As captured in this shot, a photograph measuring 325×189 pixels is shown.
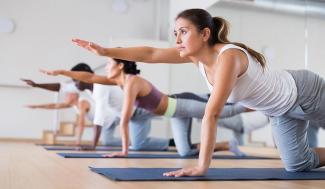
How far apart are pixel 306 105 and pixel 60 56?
5.69 m

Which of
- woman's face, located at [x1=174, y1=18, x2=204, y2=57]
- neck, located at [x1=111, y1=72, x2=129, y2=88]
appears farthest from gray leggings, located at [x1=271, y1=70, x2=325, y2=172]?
neck, located at [x1=111, y1=72, x2=129, y2=88]

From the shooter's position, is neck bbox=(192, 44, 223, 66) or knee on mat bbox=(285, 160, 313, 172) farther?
knee on mat bbox=(285, 160, 313, 172)

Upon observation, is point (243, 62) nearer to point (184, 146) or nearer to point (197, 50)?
point (197, 50)

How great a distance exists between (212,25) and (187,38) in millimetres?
145

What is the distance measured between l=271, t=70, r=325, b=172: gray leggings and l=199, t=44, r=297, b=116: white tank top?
0.15ft

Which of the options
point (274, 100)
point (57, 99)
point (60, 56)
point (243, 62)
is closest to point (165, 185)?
point (243, 62)

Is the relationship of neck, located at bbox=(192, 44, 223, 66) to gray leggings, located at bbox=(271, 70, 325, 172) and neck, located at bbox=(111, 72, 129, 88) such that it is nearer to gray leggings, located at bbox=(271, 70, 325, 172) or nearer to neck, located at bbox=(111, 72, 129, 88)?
gray leggings, located at bbox=(271, 70, 325, 172)

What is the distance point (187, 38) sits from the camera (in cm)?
→ 194

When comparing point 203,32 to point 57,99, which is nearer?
point 203,32

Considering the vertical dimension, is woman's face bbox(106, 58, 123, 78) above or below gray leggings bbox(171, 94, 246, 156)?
above

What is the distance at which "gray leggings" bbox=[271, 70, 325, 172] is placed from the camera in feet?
7.27

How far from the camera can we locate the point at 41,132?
7191 mm

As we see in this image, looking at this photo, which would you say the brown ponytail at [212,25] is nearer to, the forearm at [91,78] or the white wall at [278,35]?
the forearm at [91,78]

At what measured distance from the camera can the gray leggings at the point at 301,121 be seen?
7.27 feet
